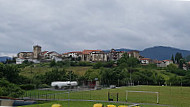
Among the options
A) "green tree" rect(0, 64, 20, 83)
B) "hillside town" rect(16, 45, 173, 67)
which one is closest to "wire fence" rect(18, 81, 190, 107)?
"green tree" rect(0, 64, 20, 83)

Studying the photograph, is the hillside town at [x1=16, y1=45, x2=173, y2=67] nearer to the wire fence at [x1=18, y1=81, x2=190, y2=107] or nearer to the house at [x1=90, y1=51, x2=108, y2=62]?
the house at [x1=90, y1=51, x2=108, y2=62]

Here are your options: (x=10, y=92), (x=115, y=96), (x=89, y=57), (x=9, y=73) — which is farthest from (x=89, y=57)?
(x=10, y=92)

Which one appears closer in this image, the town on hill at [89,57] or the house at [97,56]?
the town on hill at [89,57]

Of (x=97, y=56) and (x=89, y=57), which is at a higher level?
(x=97, y=56)

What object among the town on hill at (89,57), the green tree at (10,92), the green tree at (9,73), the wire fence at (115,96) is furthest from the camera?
the town on hill at (89,57)

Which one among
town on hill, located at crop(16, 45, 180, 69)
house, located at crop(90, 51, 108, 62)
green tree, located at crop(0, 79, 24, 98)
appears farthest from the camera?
house, located at crop(90, 51, 108, 62)

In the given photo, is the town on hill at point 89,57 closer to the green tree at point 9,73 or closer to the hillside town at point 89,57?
the hillside town at point 89,57

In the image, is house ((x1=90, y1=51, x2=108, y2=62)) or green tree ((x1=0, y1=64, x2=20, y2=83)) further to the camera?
house ((x1=90, y1=51, x2=108, y2=62))

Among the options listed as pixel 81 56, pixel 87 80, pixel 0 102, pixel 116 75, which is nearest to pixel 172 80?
pixel 116 75

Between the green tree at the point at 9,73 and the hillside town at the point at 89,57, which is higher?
the hillside town at the point at 89,57

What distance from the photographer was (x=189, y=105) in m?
A: 29.9

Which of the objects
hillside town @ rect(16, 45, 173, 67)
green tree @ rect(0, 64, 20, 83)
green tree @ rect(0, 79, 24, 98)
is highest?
hillside town @ rect(16, 45, 173, 67)

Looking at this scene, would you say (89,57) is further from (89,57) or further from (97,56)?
(97,56)

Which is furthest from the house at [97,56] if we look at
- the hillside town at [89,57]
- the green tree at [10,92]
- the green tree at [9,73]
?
the green tree at [10,92]
